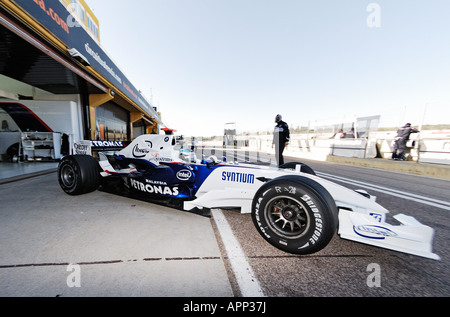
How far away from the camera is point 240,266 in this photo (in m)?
1.30

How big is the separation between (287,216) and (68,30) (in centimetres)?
703

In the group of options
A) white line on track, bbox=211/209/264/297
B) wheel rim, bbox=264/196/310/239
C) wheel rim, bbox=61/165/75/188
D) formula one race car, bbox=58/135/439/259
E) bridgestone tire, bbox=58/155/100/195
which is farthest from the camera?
wheel rim, bbox=61/165/75/188

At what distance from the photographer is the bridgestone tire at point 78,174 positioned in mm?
2885

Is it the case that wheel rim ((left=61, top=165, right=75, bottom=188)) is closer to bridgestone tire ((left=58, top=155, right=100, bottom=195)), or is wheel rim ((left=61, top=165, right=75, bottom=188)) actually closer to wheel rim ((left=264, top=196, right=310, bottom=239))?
bridgestone tire ((left=58, top=155, right=100, bottom=195))

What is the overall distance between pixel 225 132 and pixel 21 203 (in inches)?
1238

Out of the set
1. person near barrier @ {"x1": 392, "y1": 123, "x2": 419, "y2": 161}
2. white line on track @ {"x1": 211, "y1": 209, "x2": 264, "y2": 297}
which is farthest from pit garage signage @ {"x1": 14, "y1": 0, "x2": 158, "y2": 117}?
person near barrier @ {"x1": 392, "y1": 123, "x2": 419, "y2": 161}

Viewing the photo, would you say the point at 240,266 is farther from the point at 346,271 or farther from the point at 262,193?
the point at 346,271

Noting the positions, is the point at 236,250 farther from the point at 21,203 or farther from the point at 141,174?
the point at 21,203

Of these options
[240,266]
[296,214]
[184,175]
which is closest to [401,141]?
[296,214]

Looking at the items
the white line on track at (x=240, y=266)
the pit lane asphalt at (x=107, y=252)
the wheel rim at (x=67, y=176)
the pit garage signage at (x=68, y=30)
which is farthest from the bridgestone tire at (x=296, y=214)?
the pit garage signage at (x=68, y=30)

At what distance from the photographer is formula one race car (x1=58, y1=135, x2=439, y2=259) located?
136cm

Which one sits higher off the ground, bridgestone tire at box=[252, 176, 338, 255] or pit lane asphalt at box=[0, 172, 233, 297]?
bridgestone tire at box=[252, 176, 338, 255]

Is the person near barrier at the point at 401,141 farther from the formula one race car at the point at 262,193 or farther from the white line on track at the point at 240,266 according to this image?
the white line on track at the point at 240,266
